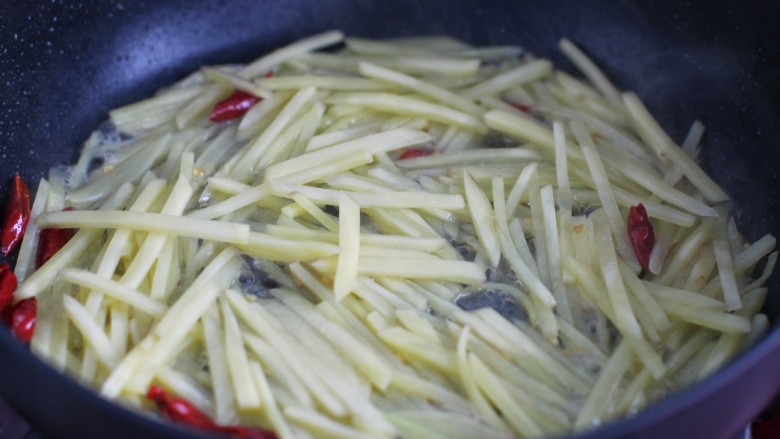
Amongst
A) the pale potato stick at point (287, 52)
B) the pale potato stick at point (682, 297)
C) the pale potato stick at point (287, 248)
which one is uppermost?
the pale potato stick at point (287, 52)

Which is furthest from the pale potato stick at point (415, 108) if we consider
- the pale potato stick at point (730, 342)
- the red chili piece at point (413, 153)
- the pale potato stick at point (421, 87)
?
the pale potato stick at point (730, 342)

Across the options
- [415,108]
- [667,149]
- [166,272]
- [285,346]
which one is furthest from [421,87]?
[285,346]

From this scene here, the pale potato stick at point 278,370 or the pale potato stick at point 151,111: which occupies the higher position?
the pale potato stick at point 151,111

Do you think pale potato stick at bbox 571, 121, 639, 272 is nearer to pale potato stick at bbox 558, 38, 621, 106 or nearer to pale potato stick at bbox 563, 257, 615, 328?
pale potato stick at bbox 563, 257, 615, 328

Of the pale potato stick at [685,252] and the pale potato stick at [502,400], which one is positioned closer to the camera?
the pale potato stick at [502,400]

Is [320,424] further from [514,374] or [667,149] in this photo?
[667,149]

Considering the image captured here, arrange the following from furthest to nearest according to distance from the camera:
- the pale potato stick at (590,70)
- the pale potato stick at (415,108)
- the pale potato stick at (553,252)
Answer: the pale potato stick at (590,70), the pale potato stick at (415,108), the pale potato stick at (553,252)

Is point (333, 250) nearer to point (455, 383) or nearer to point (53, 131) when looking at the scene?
point (455, 383)

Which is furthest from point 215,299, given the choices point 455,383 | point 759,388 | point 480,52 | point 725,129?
point 725,129

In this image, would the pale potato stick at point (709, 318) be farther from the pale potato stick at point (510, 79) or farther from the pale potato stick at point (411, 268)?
the pale potato stick at point (510, 79)
